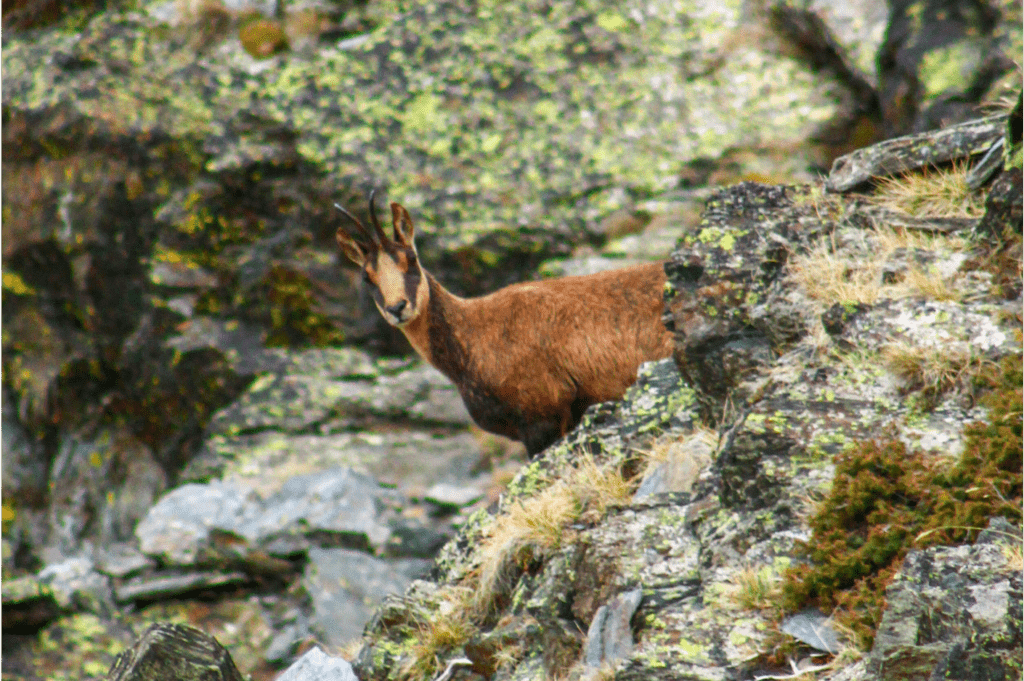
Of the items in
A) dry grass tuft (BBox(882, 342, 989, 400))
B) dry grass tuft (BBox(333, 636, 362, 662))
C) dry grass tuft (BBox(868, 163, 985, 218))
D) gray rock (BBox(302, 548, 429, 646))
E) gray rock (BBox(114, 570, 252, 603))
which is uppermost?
dry grass tuft (BBox(868, 163, 985, 218))

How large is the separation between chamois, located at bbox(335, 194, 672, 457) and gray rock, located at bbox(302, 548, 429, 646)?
3468 mm

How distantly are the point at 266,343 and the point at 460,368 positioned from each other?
26.3 ft

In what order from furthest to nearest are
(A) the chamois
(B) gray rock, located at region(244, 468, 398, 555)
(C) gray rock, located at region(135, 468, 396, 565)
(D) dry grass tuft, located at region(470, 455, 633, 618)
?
(C) gray rock, located at region(135, 468, 396, 565), (B) gray rock, located at region(244, 468, 398, 555), (A) the chamois, (D) dry grass tuft, located at region(470, 455, 633, 618)

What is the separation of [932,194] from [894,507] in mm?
3355

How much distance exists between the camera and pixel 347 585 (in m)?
14.9

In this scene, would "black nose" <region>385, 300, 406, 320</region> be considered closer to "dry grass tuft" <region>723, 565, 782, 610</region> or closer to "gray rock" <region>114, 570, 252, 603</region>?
"gray rock" <region>114, 570, 252, 603</region>

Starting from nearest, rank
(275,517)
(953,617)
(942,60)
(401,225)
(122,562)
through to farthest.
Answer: (953,617) < (401,225) < (942,60) < (275,517) < (122,562)

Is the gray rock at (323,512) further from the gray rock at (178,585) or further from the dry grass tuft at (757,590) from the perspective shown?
the dry grass tuft at (757,590)

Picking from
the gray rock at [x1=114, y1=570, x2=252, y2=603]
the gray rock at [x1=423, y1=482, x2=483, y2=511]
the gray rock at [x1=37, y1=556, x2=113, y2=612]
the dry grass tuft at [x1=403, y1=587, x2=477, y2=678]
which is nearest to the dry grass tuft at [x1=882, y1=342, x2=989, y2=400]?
the dry grass tuft at [x1=403, y1=587, x2=477, y2=678]

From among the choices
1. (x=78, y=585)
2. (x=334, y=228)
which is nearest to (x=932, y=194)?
(x=334, y=228)

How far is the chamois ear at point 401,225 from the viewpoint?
41.2ft

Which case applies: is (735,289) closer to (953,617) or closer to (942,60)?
(953,617)

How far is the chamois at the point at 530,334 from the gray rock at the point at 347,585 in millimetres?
3468

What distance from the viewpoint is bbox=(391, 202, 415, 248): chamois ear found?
12570mm
